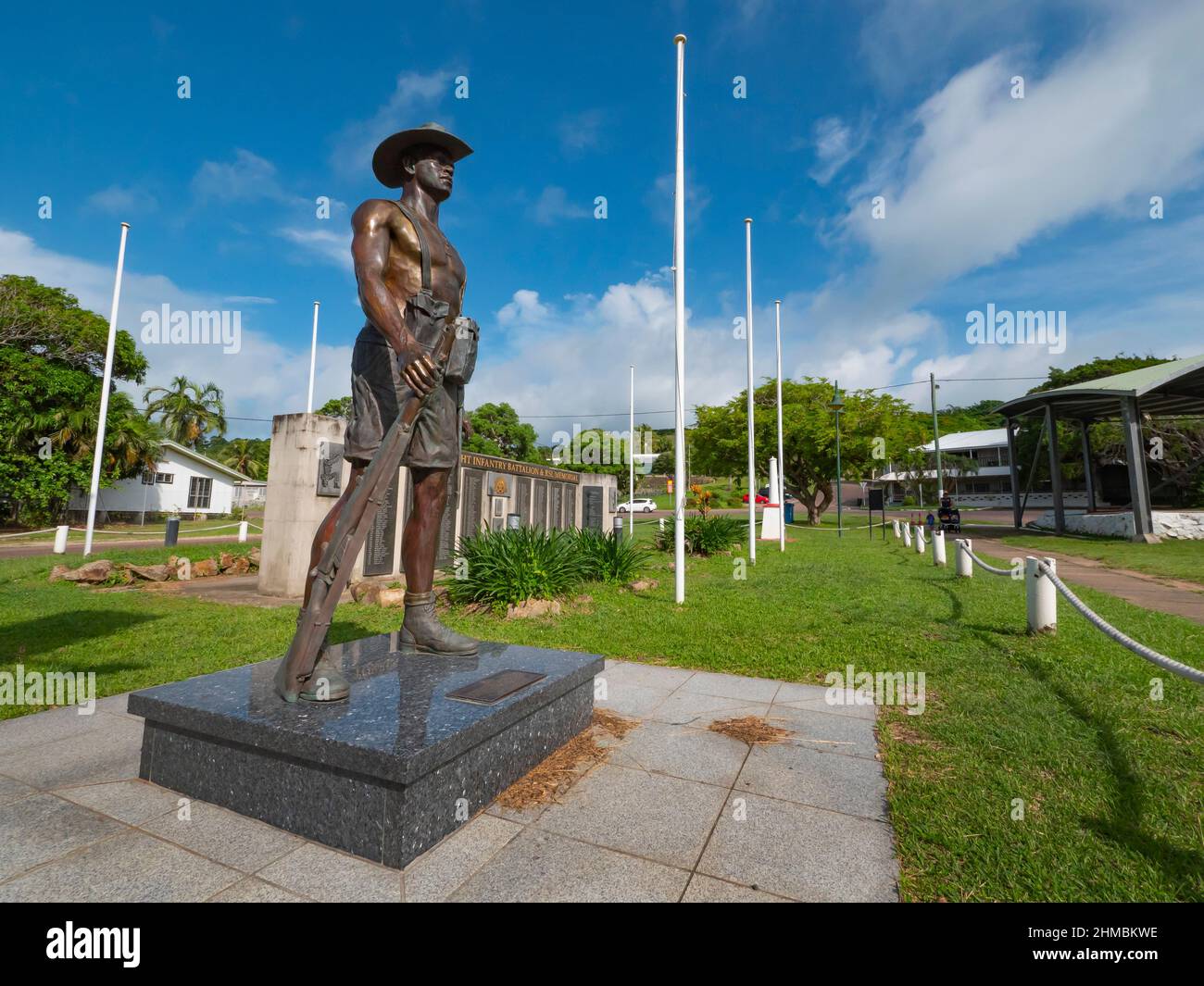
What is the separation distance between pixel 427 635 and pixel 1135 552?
757 inches

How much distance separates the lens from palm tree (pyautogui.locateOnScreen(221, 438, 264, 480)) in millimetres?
50219

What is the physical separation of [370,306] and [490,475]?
8.56 m

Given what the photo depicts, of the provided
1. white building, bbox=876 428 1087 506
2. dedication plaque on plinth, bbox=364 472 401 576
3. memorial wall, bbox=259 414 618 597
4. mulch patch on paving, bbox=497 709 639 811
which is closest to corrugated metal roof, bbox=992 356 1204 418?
memorial wall, bbox=259 414 618 597

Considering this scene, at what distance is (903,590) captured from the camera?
28.3 ft

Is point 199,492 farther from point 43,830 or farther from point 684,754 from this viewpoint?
point 684,754

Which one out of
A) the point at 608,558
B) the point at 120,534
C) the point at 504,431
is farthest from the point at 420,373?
the point at 504,431

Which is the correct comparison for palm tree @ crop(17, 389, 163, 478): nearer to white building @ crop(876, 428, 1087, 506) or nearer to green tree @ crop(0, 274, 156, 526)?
green tree @ crop(0, 274, 156, 526)

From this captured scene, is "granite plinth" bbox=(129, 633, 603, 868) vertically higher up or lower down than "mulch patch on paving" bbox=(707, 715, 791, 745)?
higher up

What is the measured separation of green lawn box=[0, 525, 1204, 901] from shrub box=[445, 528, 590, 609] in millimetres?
429

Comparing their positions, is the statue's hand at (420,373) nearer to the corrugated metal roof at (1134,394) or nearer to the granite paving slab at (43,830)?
the granite paving slab at (43,830)

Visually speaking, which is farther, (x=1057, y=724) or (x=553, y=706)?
(x=1057, y=724)

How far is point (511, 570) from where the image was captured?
7.18 metres
